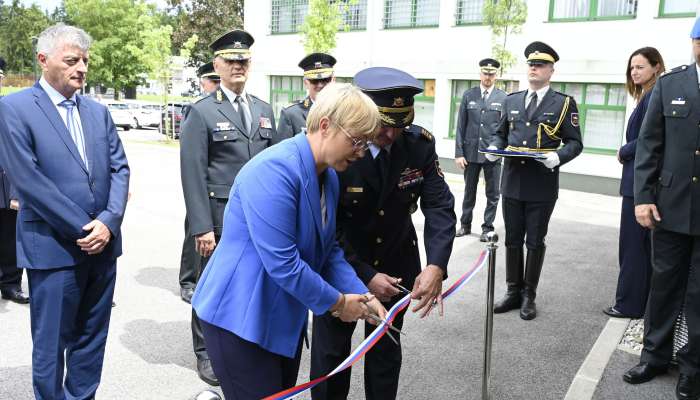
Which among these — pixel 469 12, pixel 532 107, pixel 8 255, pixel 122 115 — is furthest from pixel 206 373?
pixel 122 115

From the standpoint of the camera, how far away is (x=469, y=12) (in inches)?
728

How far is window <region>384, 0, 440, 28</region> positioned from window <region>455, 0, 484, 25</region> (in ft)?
2.65

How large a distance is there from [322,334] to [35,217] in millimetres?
1741

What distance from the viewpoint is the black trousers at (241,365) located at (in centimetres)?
239

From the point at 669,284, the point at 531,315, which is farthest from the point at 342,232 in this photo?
the point at 531,315

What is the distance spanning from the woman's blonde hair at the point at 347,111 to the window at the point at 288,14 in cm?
2190

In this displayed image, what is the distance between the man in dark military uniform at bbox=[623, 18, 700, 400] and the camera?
3.94 m

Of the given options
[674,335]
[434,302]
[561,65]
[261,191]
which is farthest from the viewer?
[561,65]

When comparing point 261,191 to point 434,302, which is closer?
point 261,191

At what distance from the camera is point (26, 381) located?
407 cm

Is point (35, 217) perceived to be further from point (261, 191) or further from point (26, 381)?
point (261, 191)

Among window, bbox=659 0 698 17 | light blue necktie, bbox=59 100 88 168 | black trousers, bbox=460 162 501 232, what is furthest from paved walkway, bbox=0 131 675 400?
window, bbox=659 0 698 17

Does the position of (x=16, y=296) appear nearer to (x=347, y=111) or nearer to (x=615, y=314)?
(x=347, y=111)

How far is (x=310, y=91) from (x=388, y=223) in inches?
125
